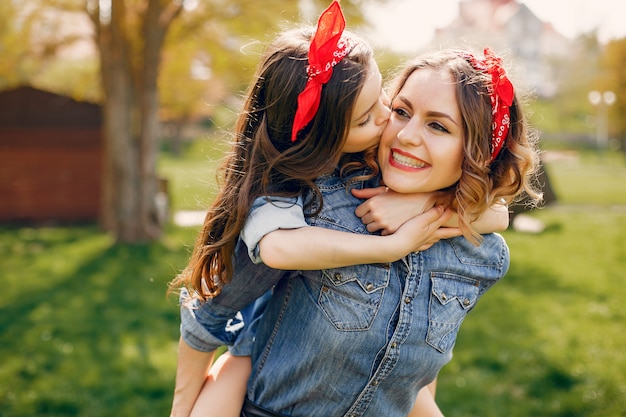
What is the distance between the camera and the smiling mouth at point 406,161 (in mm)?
1852

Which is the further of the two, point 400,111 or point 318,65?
point 400,111

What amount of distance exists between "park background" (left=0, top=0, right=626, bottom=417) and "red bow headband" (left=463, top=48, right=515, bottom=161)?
1.03 feet

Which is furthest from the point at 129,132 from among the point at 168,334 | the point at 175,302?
the point at 168,334

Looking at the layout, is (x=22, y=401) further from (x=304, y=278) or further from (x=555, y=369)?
(x=555, y=369)

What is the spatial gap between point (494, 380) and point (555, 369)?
22.0 inches

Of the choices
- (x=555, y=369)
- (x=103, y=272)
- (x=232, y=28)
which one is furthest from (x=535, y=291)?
(x=232, y=28)

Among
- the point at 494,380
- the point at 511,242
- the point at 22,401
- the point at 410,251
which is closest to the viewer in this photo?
the point at 410,251

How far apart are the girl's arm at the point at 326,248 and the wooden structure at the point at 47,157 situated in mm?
12462

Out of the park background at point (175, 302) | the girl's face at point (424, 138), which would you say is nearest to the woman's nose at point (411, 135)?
the girl's face at point (424, 138)

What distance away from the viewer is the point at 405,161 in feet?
6.11

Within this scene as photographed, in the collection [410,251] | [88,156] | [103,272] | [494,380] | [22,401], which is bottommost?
[88,156]

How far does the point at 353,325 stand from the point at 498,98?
82cm

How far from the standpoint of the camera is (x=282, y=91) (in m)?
1.82

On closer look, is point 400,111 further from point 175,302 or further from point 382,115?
point 175,302
